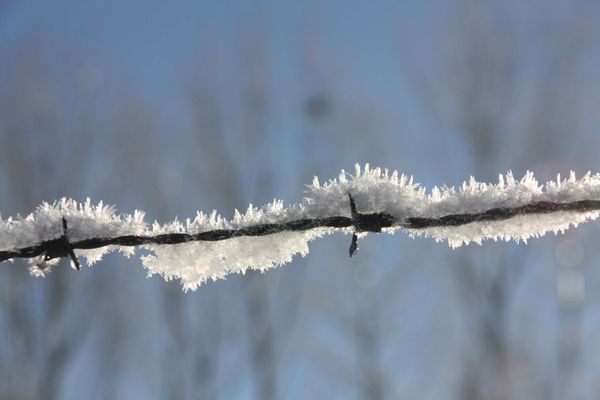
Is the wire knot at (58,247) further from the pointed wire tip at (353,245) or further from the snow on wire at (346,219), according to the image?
the pointed wire tip at (353,245)

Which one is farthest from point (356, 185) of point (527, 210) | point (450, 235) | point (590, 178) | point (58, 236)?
point (58, 236)

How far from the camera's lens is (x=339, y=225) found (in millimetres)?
1001

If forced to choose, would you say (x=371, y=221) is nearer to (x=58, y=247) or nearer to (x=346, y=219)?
(x=346, y=219)

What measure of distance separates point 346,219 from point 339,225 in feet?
0.06

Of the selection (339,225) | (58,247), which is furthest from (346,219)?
(58,247)

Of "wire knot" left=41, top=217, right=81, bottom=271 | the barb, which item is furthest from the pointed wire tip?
"wire knot" left=41, top=217, right=81, bottom=271

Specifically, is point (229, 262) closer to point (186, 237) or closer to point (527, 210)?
point (186, 237)

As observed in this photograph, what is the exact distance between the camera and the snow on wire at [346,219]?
A: 38.7 inches

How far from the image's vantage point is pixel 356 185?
0.99 metres

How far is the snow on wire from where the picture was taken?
0.98 meters

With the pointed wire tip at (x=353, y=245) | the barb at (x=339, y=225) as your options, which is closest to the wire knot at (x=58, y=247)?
the barb at (x=339, y=225)

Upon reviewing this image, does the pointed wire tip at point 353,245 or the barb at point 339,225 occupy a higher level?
the barb at point 339,225

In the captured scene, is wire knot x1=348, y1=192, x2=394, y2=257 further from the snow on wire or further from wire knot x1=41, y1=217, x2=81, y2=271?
wire knot x1=41, y1=217, x2=81, y2=271

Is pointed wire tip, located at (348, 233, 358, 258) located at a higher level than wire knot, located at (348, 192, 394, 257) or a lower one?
lower
